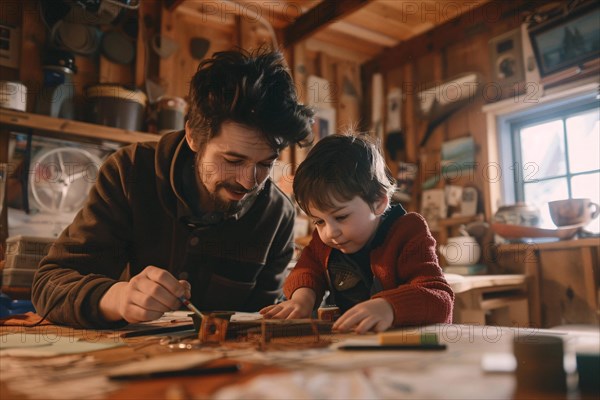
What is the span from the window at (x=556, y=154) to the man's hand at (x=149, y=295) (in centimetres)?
249

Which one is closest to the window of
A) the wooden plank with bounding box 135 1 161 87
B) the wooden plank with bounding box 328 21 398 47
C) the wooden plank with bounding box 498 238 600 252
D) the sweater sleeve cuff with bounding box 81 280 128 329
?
the wooden plank with bounding box 498 238 600 252

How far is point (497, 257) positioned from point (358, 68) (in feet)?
6.58

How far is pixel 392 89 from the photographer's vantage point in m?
3.88

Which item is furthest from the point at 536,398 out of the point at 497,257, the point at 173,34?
the point at 173,34

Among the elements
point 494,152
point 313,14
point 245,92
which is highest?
point 313,14

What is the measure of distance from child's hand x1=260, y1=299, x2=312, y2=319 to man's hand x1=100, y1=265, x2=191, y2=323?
0.21m

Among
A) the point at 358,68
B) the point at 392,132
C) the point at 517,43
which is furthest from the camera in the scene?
the point at 358,68

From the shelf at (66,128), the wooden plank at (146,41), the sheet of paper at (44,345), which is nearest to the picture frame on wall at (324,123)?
the wooden plank at (146,41)

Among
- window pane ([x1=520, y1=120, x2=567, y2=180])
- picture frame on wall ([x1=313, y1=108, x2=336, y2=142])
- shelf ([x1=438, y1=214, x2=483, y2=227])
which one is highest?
picture frame on wall ([x1=313, y1=108, x2=336, y2=142])

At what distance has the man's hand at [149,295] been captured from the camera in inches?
34.9

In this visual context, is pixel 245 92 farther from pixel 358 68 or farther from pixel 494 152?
pixel 358 68

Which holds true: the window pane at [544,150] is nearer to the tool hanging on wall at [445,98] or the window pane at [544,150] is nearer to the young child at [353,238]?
the tool hanging on wall at [445,98]

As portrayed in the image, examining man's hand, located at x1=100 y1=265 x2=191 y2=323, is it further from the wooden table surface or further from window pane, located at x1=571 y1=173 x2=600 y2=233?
window pane, located at x1=571 y1=173 x2=600 y2=233

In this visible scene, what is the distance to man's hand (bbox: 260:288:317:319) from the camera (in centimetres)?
104
